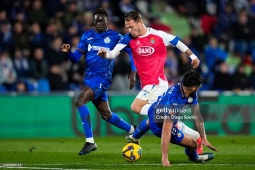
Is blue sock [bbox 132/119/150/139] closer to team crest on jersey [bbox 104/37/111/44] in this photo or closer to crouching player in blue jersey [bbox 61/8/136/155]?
crouching player in blue jersey [bbox 61/8/136/155]

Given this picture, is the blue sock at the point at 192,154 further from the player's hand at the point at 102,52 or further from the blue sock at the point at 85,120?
the blue sock at the point at 85,120

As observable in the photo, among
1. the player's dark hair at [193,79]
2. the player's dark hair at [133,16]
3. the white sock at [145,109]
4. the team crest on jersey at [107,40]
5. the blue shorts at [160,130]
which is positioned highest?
the player's dark hair at [133,16]

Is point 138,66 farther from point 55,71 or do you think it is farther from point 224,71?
point 224,71

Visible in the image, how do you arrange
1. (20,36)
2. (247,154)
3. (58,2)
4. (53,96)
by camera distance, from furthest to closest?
1. (58,2)
2. (20,36)
3. (53,96)
4. (247,154)

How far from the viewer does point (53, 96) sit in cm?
2061

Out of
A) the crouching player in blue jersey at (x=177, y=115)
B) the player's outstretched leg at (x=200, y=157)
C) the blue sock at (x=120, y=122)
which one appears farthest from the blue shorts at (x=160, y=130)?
the blue sock at (x=120, y=122)

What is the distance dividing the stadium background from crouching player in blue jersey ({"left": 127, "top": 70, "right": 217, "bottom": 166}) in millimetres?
8188

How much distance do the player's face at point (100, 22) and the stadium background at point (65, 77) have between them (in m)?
5.90

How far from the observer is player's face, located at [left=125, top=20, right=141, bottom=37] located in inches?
537

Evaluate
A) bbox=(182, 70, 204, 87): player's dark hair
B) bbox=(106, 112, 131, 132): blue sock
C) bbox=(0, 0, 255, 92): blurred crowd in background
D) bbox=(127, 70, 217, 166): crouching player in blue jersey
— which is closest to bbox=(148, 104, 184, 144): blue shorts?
bbox=(127, 70, 217, 166): crouching player in blue jersey

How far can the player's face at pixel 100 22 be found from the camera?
48.5 ft

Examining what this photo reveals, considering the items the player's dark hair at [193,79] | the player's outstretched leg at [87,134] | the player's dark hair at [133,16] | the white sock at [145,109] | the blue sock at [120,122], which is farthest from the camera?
the blue sock at [120,122]

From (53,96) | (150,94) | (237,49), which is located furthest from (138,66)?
(237,49)

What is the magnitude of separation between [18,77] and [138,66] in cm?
802
